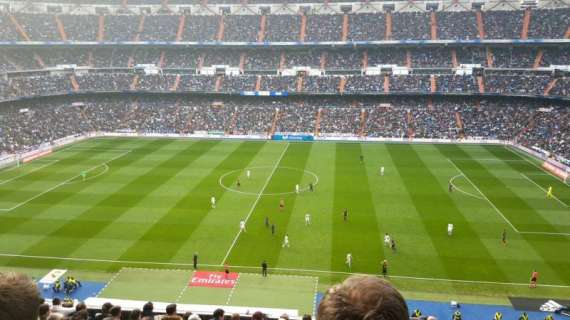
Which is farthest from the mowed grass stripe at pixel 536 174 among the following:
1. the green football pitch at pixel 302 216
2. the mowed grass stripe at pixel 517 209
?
the green football pitch at pixel 302 216

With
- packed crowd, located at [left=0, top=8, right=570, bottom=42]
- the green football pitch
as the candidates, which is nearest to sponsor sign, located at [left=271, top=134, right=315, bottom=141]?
the green football pitch

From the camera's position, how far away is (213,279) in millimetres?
28172

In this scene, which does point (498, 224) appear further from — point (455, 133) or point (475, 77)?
point (475, 77)

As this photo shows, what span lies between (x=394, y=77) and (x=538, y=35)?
23287 millimetres

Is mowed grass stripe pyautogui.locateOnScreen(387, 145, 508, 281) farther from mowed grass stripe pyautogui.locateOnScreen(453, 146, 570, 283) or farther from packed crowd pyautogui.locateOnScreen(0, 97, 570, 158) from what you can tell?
packed crowd pyautogui.locateOnScreen(0, 97, 570, 158)

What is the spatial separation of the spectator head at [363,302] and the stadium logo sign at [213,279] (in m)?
25.7

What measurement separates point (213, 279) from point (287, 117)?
160 feet

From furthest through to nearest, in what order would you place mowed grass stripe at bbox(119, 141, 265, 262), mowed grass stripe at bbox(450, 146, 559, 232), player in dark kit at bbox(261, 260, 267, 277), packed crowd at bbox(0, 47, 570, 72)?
1. packed crowd at bbox(0, 47, 570, 72)
2. mowed grass stripe at bbox(450, 146, 559, 232)
3. mowed grass stripe at bbox(119, 141, 265, 262)
4. player in dark kit at bbox(261, 260, 267, 277)

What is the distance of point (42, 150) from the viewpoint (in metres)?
60.1

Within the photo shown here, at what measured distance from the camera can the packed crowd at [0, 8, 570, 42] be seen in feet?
251

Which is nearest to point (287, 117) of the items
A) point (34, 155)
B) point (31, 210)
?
point (34, 155)

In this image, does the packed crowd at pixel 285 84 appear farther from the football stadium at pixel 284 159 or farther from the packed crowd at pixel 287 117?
the packed crowd at pixel 287 117

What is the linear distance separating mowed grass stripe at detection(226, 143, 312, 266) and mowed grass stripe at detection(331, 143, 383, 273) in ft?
11.4

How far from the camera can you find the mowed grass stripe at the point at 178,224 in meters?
31.7
